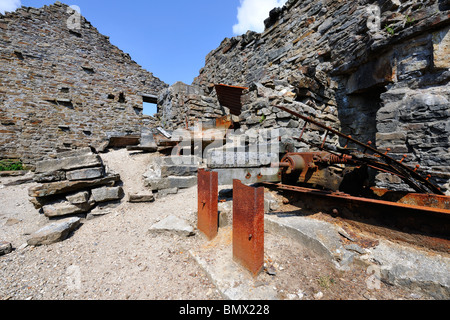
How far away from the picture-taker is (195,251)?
2.22m

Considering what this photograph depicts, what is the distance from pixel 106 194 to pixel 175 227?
1774 millimetres

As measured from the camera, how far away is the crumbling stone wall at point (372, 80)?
3.10 metres

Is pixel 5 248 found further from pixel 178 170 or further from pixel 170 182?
pixel 178 170

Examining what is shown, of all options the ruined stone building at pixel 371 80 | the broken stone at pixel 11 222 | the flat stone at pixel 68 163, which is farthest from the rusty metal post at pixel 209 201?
the broken stone at pixel 11 222

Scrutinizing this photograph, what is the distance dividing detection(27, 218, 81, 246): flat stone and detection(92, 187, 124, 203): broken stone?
25.7 inches

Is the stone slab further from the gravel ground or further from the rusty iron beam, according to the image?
the gravel ground

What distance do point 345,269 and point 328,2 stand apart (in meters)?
7.17

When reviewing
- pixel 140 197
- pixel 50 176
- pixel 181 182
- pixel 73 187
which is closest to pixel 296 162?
pixel 181 182

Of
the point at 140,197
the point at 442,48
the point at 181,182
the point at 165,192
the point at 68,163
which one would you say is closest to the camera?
the point at 442,48

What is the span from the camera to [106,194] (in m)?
3.45

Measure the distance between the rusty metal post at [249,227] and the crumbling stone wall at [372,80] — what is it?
2227 millimetres

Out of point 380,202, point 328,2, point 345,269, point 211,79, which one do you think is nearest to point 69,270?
point 345,269

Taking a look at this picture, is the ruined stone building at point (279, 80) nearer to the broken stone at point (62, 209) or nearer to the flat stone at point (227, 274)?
the flat stone at point (227, 274)
